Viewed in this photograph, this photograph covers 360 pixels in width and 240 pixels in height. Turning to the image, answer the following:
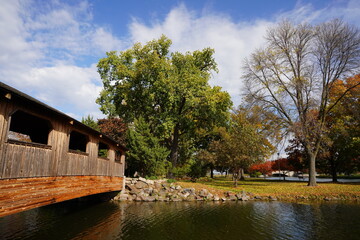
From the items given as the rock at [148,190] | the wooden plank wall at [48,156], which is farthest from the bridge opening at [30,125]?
the rock at [148,190]

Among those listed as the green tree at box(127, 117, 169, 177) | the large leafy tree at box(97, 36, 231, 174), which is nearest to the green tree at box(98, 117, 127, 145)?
the large leafy tree at box(97, 36, 231, 174)

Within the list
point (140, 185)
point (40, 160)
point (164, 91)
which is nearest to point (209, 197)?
point (140, 185)

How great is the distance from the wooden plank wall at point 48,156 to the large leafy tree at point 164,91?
11634 millimetres

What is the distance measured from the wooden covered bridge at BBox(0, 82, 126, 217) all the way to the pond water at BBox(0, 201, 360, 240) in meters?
1.79

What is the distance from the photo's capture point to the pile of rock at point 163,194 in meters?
20.2

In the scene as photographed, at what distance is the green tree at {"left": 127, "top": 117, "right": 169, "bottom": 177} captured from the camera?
79.6ft

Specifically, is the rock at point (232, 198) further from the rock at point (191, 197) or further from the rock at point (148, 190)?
the rock at point (148, 190)

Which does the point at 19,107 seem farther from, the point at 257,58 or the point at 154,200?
the point at 257,58

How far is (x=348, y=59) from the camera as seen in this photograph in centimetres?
2520

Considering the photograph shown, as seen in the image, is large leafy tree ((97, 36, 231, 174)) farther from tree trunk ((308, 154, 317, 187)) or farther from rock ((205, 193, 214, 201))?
tree trunk ((308, 154, 317, 187))

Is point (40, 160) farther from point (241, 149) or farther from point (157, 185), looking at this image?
point (241, 149)

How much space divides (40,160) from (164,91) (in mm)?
17413

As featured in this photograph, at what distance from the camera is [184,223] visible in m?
12.5

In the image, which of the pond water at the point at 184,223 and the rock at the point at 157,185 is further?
the rock at the point at 157,185
